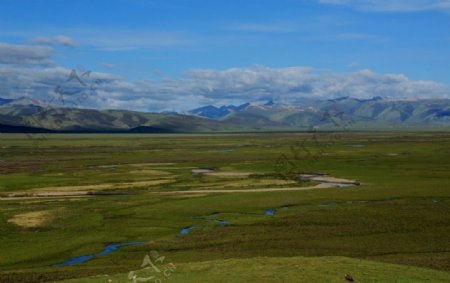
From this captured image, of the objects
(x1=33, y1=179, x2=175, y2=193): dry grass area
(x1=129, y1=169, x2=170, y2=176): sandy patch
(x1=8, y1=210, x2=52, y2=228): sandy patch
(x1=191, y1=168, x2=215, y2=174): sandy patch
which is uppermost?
(x1=8, y1=210, x2=52, y2=228): sandy patch

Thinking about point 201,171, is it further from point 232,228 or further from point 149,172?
point 232,228

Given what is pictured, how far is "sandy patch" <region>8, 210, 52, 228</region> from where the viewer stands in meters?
64.8

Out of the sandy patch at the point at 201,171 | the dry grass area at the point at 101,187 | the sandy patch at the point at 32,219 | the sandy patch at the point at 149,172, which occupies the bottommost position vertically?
the sandy patch at the point at 201,171

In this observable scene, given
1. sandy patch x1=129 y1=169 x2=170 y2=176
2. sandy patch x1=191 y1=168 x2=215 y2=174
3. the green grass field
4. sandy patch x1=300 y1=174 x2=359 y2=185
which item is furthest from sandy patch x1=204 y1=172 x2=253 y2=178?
sandy patch x1=300 y1=174 x2=359 y2=185

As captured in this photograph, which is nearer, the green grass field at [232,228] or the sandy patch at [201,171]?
the green grass field at [232,228]

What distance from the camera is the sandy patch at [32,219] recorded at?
2549 inches

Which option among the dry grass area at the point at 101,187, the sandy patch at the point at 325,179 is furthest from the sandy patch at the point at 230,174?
the dry grass area at the point at 101,187

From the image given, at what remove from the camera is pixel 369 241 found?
178 feet

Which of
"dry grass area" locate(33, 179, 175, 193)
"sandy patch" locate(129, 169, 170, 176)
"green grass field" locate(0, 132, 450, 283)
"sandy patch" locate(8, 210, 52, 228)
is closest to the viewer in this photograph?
"green grass field" locate(0, 132, 450, 283)

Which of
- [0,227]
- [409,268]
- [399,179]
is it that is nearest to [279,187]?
[399,179]

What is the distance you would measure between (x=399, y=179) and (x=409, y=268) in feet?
260

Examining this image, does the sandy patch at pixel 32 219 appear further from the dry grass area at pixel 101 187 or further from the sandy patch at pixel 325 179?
the sandy patch at pixel 325 179

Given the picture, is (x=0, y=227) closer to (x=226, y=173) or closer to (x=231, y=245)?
(x=231, y=245)

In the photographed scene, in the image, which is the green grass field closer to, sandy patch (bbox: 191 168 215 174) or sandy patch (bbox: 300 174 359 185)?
sandy patch (bbox: 300 174 359 185)
